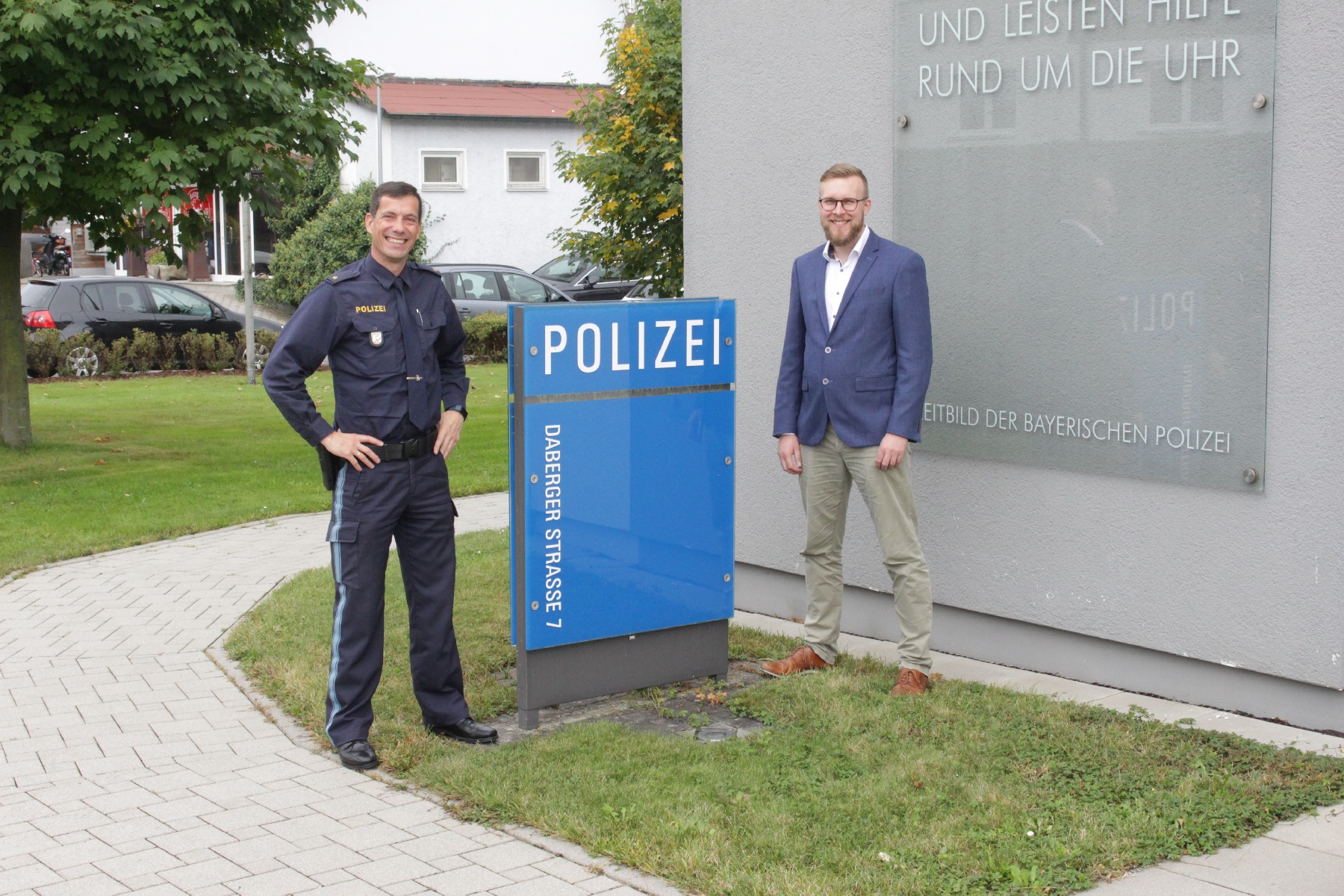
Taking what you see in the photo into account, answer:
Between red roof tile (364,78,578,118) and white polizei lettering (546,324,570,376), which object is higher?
red roof tile (364,78,578,118)

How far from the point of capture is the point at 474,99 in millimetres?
33594

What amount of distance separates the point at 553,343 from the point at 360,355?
71 cm

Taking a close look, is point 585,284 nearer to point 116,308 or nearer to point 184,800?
point 116,308

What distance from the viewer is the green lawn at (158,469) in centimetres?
952

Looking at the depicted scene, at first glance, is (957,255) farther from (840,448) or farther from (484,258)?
(484,258)

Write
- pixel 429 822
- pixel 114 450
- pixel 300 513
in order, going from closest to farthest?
1. pixel 429 822
2. pixel 300 513
3. pixel 114 450

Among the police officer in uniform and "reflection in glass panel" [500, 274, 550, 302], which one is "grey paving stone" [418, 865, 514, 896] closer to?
the police officer in uniform

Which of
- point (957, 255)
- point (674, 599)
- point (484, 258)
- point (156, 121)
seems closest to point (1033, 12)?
point (957, 255)

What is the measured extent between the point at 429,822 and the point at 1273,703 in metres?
3.08

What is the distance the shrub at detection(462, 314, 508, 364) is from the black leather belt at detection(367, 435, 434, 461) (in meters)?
16.3

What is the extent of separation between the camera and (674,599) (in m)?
5.68

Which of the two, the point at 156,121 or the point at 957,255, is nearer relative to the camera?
the point at 957,255

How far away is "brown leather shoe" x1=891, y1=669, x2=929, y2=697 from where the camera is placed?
218 inches

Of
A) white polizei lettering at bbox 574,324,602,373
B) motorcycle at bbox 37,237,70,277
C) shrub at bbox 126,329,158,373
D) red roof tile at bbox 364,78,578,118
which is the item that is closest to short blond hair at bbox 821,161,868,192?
white polizei lettering at bbox 574,324,602,373
